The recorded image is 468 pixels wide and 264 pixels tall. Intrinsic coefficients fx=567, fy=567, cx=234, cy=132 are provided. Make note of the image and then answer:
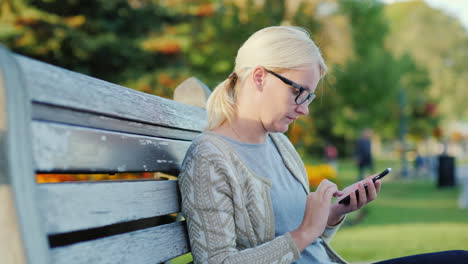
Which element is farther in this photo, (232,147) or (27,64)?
(232,147)

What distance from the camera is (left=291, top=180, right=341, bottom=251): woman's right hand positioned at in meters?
1.81

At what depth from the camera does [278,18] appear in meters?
11.8

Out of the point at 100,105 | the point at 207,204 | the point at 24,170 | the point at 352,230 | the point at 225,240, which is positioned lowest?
the point at 352,230

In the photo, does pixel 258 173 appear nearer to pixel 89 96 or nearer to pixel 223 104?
pixel 223 104

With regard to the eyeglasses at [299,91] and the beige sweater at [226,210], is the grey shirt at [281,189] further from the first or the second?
the eyeglasses at [299,91]

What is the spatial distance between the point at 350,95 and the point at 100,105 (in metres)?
29.0

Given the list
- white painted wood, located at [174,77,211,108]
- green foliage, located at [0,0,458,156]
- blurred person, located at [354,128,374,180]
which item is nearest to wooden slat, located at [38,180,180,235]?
white painted wood, located at [174,77,211,108]

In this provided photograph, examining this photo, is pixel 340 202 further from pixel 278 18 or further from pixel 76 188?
pixel 278 18

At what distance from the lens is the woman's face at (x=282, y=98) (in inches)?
77.8

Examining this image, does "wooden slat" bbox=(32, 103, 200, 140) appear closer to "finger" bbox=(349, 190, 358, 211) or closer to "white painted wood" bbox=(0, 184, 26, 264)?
"white painted wood" bbox=(0, 184, 26, 264)

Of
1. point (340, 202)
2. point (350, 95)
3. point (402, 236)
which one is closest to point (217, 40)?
point (402, 236)

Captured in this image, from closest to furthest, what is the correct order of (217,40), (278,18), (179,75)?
(278,18), (217,40), (179,75)

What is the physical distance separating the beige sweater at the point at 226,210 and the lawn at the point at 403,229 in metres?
2.63

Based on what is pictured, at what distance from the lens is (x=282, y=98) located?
6.55 feet
